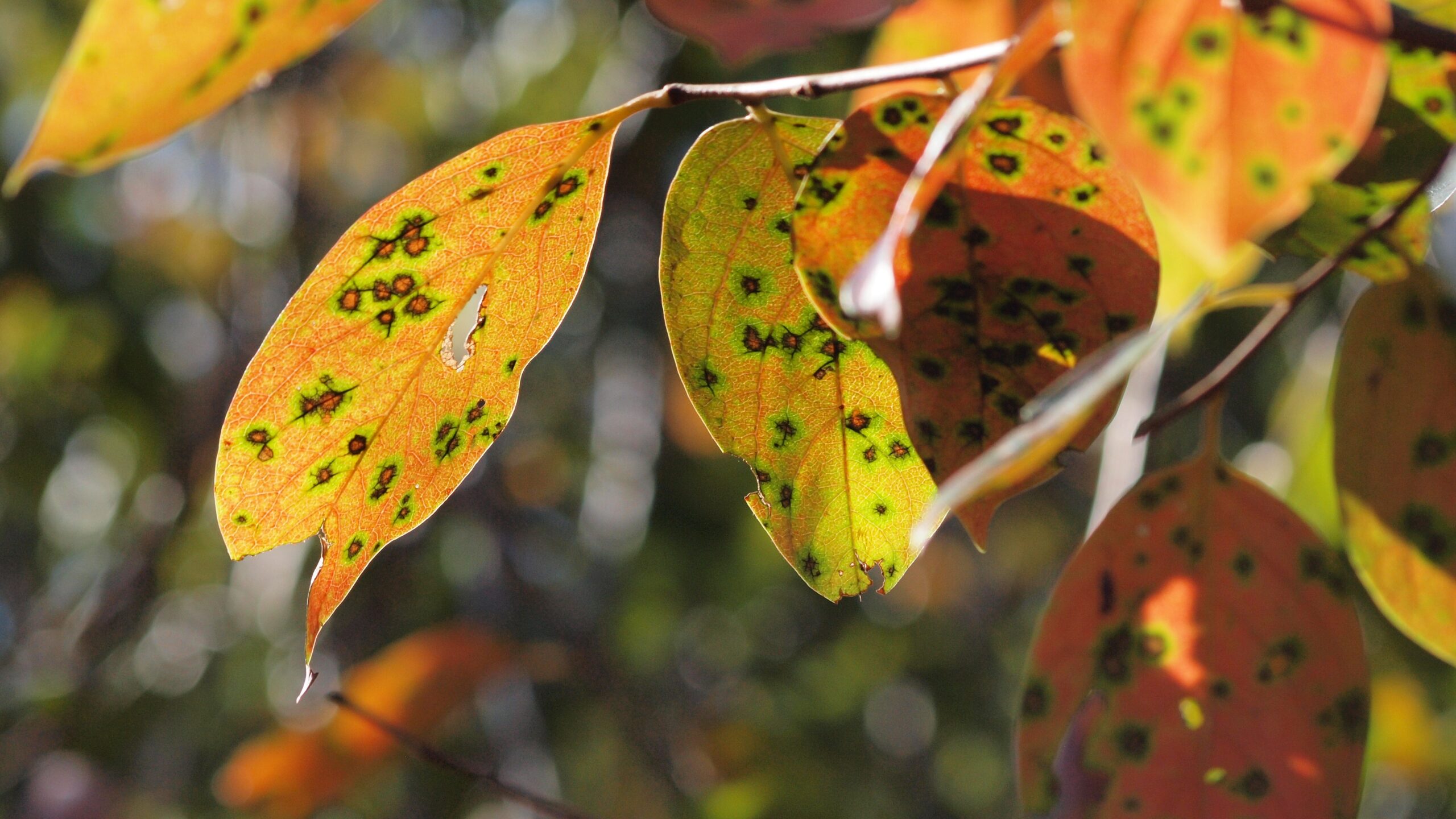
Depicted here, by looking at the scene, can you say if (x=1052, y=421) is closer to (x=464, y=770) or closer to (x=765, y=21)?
(x=765, y=21)

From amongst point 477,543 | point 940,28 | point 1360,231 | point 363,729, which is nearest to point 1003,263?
point 1360,231

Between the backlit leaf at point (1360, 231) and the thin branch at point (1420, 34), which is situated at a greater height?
the thin branch at point (1420, 34)

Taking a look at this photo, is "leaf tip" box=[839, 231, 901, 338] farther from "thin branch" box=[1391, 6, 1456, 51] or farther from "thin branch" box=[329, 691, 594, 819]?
"thin branch" box=[329, 691, 594, 819]

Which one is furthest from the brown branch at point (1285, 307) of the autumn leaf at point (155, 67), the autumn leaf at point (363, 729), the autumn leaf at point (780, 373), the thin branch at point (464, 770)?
the autumn leaf at point (363, 729)

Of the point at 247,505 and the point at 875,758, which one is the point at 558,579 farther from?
the point at 247,505

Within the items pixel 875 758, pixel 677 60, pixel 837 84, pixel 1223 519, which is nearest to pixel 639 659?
pixel 875 758

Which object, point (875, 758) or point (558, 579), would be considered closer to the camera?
point (558, 579)

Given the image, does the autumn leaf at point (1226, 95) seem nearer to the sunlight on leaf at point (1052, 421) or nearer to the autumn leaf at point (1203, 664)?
the sunlight on leaf at point (1052, 421)
